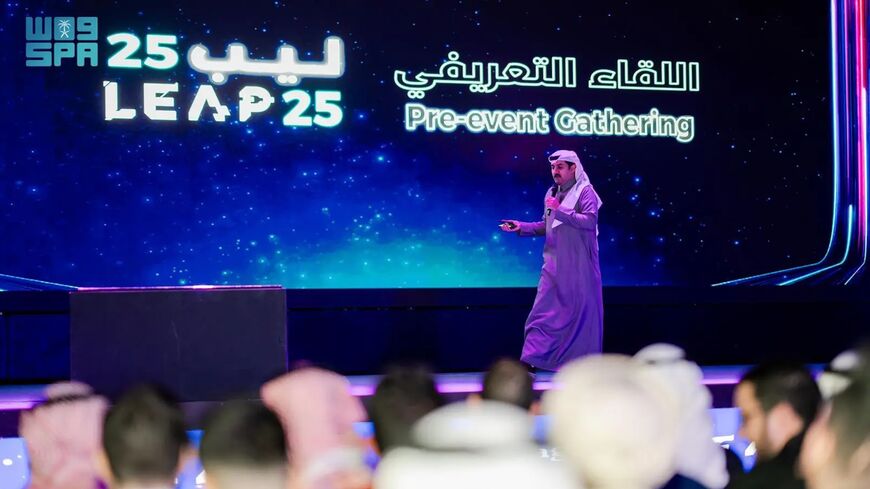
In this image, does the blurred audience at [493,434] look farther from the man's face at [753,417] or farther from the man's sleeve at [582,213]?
the man's sleeve at [582,213]

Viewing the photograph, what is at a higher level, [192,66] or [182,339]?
[192,66]

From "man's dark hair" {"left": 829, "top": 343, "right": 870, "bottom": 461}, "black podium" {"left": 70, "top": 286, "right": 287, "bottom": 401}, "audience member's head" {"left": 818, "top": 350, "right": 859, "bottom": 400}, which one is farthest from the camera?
"black podium" {"left": 70, "top": 286, "right": 287, "bottom": 401}

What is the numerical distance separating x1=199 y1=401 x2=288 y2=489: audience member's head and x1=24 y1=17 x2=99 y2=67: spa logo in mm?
5115

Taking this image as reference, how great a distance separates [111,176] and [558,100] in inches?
109

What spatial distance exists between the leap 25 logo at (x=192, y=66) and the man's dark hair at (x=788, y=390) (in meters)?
4.83

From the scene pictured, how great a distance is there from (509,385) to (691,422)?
0.39 meters

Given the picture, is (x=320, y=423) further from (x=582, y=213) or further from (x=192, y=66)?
(x=192, y=66)

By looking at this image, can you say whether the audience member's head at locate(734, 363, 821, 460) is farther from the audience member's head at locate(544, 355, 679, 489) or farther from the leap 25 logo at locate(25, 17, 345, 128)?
the leap 25 logo at locate(25, 17, 345, 128)

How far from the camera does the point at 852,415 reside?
151 cm

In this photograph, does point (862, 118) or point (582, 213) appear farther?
point (862, 118)

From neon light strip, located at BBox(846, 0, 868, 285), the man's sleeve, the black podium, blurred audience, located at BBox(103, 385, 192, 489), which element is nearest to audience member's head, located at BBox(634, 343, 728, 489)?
blurred audience, located at BBox(103, 385, 192, 489)

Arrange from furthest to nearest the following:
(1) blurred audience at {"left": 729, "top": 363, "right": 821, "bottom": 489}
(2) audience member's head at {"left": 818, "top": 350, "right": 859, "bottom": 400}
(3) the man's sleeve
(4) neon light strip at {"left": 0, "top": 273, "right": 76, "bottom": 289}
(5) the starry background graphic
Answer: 1. (5) the starry background graphic
2. (4) neon light strip at {"left": 0, "top": 273, "right": 76, "bottom": 289}
3. (3) the man's sleeve
4. (1) blurred audience at {"left": 729, "top": 363, "right": 821, "bottom": 489}
5. (2) audience member's head at {"left": 818, "top": 350, "right": 859, "bottom": 400}

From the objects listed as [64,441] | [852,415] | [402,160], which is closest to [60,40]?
[402,160]

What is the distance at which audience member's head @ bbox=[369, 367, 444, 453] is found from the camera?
1.78m
